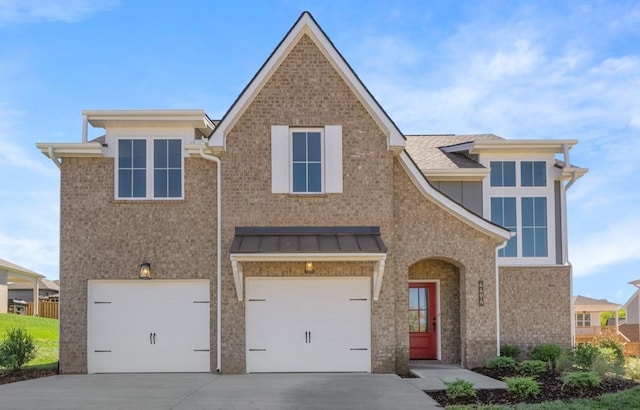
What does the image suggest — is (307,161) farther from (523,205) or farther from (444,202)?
(523,205)

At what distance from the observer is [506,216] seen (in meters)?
18.1

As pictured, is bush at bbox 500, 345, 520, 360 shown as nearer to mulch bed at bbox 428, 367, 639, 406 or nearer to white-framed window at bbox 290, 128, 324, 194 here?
mulch bed at bbox 428, 367, 639, 406

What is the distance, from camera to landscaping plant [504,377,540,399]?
37.6 ft

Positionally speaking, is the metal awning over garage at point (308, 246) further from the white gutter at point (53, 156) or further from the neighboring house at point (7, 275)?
the neighboring house at point (7, 275)

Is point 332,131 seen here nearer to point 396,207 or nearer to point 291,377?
point 396,207

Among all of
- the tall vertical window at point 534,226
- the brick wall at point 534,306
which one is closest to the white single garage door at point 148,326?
the brick wall at point 534,306

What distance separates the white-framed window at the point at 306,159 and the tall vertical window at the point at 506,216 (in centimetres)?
591

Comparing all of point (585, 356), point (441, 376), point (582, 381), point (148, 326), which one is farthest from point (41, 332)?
point (582, 381)

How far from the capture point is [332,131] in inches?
576

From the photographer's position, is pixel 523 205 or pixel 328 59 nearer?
pixel 328 59

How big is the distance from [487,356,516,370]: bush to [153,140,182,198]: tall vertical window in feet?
28.4

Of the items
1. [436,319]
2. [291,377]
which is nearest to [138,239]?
[291,377]

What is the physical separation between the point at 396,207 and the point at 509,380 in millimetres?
5086

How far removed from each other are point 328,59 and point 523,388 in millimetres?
8451
